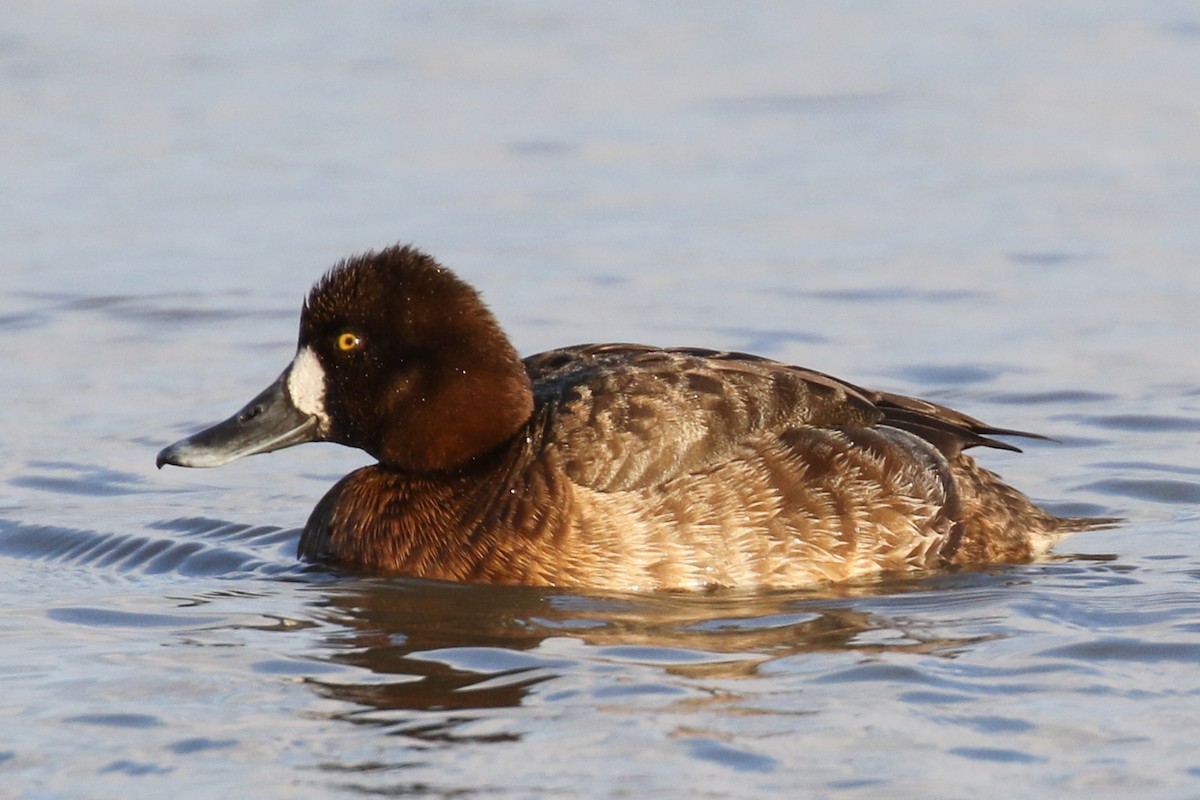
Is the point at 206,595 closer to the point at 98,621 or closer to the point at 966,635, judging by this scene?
the point at 98,621

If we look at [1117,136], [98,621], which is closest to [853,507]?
[98,621]

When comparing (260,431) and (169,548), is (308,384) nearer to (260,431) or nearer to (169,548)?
(260,431)

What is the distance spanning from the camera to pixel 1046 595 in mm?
7078

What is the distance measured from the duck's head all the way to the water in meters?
0.55

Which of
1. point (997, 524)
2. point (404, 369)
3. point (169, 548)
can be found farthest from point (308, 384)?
point (997, 524)

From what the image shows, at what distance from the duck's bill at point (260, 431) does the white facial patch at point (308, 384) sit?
22 mm

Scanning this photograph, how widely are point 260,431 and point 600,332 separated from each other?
334 cm

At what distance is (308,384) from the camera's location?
24.4 ft

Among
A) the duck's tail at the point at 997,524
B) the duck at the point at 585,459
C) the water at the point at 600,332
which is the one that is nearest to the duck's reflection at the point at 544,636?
the water at the point at 600,332

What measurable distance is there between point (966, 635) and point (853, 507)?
903 millimetres

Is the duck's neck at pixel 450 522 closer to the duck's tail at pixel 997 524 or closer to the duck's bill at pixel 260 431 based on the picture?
the duck's bill at pixel 260 431

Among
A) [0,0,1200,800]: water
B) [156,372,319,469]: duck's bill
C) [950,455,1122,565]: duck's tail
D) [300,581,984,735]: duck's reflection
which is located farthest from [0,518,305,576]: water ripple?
[950,455,1122,565]: duck's tail

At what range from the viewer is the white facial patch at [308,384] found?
7441mm

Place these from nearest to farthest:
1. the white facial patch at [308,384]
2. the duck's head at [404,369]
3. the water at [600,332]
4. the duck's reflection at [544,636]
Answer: the water at [600,332], the duck's reflection at [544,636], the duck's head at [404,369], the white facial patch at [308,384]
